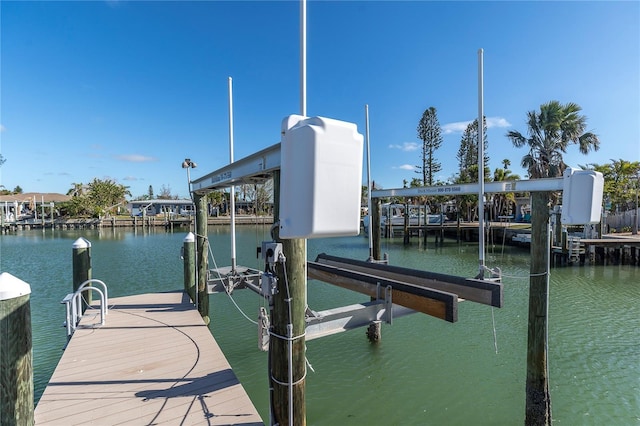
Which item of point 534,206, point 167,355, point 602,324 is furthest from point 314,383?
point 602,324

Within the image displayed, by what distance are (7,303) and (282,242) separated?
6.23 feet

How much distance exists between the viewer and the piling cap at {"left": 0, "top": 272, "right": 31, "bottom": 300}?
2123 millimetres

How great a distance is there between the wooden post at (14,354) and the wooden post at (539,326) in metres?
5.95

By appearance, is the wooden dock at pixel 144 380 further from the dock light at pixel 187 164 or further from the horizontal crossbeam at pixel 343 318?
the dock light at pixel 187 164

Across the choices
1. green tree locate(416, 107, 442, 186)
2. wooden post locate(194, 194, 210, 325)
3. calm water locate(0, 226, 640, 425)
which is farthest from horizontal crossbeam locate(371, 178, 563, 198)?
green tree locate(416, 107, 442, 186)

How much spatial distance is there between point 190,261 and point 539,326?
6.79 m

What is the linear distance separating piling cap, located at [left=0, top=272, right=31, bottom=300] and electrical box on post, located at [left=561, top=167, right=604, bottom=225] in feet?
19.8

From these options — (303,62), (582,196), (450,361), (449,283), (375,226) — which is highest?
(303,62)

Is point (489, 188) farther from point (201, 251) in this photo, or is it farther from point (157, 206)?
point (157, 206)

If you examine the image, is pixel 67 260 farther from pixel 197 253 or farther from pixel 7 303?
pixel 7 303

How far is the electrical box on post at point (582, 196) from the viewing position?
4.75m

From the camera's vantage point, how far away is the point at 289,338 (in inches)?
118

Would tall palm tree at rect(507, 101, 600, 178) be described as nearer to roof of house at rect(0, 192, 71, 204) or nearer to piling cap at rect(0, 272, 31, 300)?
piling cap at rect(0, 272, 31, 300)

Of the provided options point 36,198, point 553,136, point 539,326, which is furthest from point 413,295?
point 36,198
